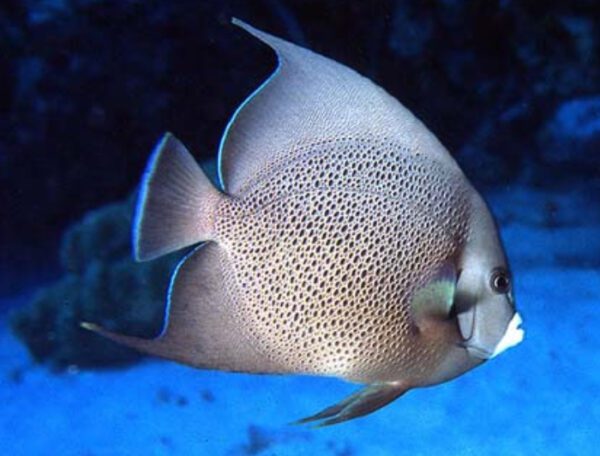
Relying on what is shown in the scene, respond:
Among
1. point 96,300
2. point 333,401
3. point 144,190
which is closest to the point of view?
point 144,190

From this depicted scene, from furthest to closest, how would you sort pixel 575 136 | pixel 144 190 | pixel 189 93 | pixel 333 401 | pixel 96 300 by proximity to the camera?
pixel 575 136, pixel 189 93, pixel 96 300, pixel 333 401, pixel 144 190

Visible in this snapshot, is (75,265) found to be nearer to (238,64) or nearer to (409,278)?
(238,64)

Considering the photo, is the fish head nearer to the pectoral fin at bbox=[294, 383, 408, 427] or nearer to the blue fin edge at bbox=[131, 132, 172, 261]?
the pectoral fin at bbox=[294, 383, 408, 427]

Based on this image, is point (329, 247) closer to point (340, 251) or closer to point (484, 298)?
point (340, 251)

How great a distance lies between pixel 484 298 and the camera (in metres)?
0.85

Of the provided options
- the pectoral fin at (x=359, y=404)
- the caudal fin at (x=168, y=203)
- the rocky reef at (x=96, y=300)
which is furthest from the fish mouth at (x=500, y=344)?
the rocky reef at (x=96, y=300)

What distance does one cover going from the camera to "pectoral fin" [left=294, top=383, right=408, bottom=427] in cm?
81

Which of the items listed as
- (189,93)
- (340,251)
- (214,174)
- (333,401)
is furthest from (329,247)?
(189,93)

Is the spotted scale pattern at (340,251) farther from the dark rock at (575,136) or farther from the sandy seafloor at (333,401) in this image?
the dark rock at (575,136)

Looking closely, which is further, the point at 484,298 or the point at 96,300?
the point at 96,300

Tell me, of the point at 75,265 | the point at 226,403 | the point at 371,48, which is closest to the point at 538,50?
the point at 371,48

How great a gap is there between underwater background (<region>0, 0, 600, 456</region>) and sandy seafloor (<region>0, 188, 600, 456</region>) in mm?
10

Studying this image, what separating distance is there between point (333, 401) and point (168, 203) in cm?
238

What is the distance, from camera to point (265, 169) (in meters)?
0.87
